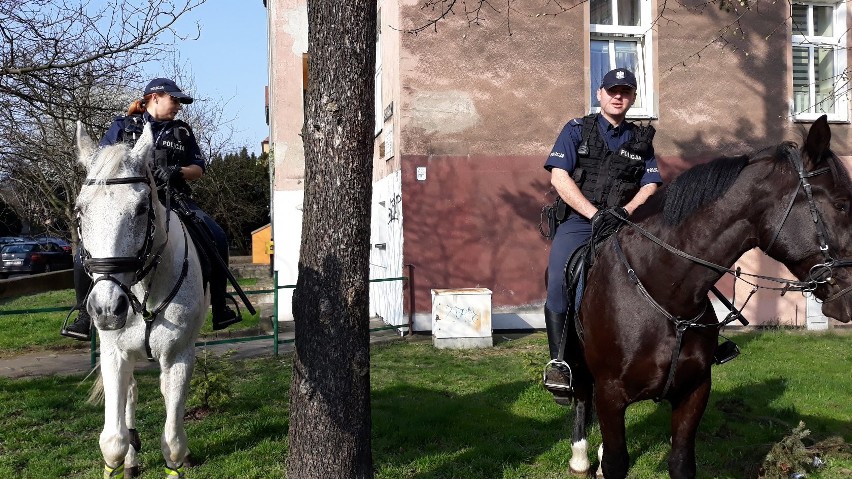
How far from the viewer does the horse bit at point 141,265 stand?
3.26 metres

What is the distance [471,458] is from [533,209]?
22.4ft

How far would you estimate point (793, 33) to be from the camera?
12508mm

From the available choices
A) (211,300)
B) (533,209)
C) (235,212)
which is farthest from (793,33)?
(235,212)

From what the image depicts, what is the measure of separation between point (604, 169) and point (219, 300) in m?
3.07

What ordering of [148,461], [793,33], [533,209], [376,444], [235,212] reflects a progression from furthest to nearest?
[235,212], [793,33], [533,209], [376,444], [148,461]

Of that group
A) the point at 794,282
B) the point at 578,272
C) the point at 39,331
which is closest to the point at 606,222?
the point at 578,272

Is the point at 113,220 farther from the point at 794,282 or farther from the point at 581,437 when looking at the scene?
the point at 581,437

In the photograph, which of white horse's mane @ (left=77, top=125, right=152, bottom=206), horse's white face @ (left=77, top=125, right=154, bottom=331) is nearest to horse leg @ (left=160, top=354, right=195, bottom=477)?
horse's white face @ (left=77, top=125, right=154, bottom=331)

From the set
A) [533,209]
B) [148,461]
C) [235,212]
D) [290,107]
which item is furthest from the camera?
[235,212]

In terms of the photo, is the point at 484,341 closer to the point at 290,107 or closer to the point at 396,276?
the point at 396,276

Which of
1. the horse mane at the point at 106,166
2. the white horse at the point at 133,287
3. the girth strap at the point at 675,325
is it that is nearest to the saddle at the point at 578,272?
the girth strap at the point at 675,325

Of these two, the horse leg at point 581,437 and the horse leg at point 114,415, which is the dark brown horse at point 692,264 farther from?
the horse leg at point 114,415

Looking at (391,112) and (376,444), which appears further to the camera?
(391,112)

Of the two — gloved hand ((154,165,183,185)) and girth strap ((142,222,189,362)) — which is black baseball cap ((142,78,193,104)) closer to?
gloved hand ((154,165,183,185))
